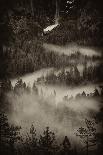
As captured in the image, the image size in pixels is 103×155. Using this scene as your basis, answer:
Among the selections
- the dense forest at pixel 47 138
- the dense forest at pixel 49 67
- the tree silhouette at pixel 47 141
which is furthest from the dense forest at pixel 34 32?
the tree silhouette at pixel 47 141

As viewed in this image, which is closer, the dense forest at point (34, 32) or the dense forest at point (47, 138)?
the dense forest at point (47, 138)

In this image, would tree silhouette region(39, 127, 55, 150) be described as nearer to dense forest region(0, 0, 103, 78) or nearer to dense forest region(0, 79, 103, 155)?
dense forest region(0, 79, 103, 155)

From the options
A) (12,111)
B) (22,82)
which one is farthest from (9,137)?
(22,82)

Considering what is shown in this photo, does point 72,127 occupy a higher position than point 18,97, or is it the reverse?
point 18,97

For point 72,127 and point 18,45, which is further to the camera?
point 18,45

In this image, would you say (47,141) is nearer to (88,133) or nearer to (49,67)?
(88,133)

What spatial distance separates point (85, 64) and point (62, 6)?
34.2 inches

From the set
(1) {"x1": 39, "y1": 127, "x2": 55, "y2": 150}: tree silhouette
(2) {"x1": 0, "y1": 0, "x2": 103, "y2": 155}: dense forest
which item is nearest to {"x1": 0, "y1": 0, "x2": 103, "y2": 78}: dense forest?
(2) {"x1": 0, "y1": 0, "x2": 103, "y2": 155}: dense forest

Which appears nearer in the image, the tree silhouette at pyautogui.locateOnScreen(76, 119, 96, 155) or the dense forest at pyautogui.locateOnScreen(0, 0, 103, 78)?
the tree silhouette at pyautogui.locateOnScreen(76, 119, 96, 155)

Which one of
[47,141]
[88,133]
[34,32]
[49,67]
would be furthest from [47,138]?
[34,32]

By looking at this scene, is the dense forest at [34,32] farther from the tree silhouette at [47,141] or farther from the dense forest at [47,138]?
the tree silhouette at [47,141]

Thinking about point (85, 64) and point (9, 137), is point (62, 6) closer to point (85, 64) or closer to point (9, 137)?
point (85, 64)

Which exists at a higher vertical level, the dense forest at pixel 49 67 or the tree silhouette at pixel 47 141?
the dense forest at pixel 49 67

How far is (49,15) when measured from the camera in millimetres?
5160
